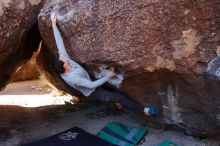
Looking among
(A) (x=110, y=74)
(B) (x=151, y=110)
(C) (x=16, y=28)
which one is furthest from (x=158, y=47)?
(C) (x=16, y=28)

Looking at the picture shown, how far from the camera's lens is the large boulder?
3.52m

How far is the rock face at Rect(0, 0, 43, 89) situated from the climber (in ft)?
1.54

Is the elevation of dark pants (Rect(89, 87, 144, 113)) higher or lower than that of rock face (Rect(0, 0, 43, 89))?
lower

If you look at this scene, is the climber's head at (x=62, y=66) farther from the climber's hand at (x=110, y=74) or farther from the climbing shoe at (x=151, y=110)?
the climbing shoe at (x=151, y=110)

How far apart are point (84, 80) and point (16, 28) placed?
1140 mm

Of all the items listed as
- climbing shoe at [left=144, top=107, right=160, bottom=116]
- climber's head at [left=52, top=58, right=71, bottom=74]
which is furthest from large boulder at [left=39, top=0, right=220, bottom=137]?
climber's head at [left=52, top=58, right=71, bottom=74]

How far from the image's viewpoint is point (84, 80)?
13.4ft

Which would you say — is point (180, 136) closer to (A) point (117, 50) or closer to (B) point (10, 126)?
(A) point (117, 50)

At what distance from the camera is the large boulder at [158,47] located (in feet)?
11.5

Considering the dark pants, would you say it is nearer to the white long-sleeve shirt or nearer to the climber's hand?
the white long-sleeve shirt

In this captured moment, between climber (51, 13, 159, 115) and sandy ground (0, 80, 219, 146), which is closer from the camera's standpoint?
climber (51, 13, 159, 115)

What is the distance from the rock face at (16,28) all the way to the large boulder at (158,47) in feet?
1.51

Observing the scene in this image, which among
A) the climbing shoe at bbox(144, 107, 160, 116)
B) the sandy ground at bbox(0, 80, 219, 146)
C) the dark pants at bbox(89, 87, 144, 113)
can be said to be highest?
the dark pants at bbox(89, 87, 144, 113)

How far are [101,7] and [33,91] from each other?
5.43m
